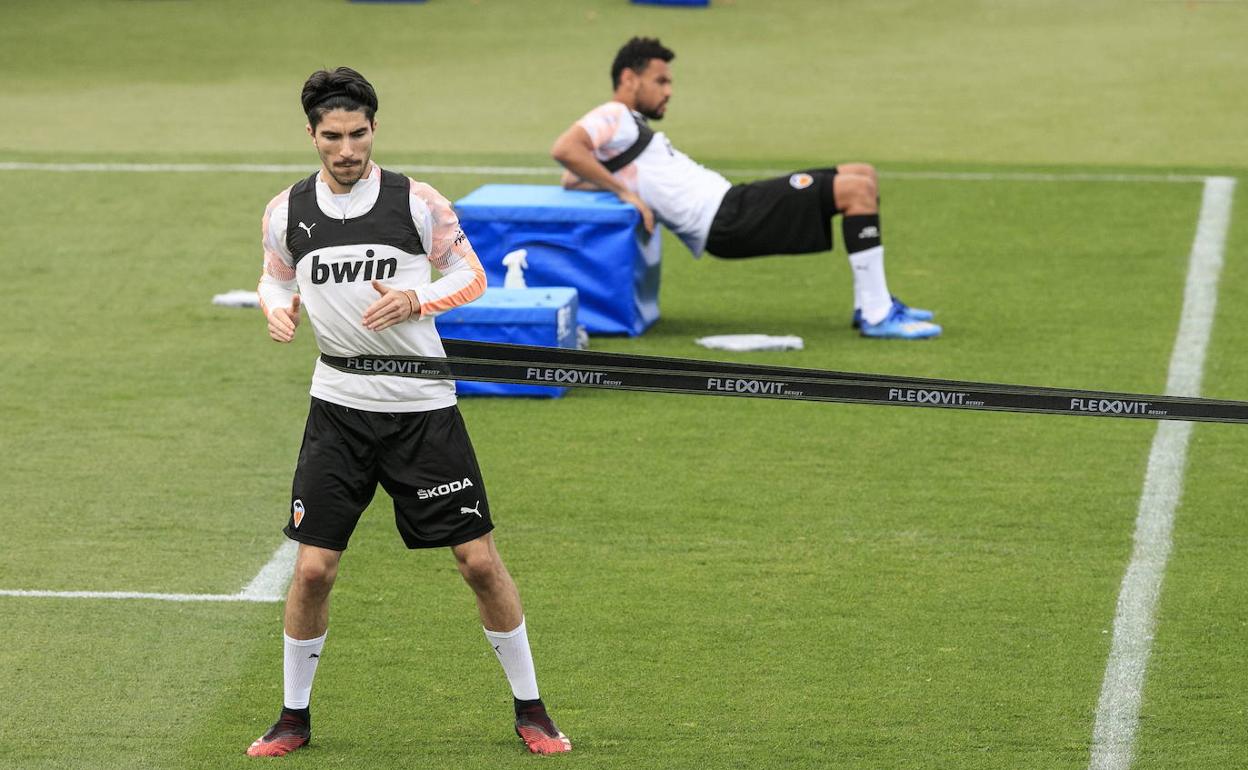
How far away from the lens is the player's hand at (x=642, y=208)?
1068 cm

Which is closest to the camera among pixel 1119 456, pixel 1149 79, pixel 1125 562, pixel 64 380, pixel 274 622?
pixel 274 622

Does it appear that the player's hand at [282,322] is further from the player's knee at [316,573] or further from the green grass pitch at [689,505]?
the green grass pitch at [689,505]

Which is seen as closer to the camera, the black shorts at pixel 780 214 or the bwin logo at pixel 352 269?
the bwin logo at pixel 352 269

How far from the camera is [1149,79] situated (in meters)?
20.7

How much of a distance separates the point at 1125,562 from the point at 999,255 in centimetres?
602

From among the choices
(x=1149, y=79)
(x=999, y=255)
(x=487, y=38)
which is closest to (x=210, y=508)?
(x=999, y=255)

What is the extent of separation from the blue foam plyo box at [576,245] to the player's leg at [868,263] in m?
1.22

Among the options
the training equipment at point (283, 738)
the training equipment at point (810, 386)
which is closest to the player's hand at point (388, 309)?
the training equipment at point (810, 386)

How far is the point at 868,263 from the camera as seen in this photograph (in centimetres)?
1075

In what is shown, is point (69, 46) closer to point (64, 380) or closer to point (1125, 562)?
point (64, 380)

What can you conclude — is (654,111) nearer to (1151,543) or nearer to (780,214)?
(780,214)

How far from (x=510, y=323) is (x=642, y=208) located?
1.57 m

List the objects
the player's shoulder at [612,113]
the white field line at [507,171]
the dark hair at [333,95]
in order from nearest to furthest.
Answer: the dark hair at [333,95], the player's shoulder at [612,113], the white field line at [507,171]

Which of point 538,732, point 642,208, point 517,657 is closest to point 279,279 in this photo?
point 517,657
